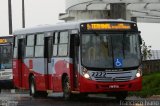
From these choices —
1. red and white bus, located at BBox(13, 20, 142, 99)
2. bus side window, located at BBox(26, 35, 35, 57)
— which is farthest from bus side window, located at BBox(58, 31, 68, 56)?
bus side window, located at BBox(26, 35, 35, 57)

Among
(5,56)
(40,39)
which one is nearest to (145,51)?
(5,56)

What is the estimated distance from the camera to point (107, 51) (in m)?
26.2

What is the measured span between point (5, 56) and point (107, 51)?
16243mm

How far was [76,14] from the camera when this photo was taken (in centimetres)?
5750

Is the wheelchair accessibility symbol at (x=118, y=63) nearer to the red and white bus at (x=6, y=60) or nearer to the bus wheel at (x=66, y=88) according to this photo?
the bus wheel at (x=66, y=88)

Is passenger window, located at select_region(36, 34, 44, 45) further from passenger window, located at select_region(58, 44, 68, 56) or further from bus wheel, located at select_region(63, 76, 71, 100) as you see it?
bus wheel, located at select_region(63, 76, 71, 100)

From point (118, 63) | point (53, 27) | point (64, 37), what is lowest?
point (118, 63)

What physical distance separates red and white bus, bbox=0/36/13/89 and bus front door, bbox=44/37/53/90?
11.5m

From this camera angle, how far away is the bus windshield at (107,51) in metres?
26.0

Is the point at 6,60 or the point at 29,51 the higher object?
the point at 29,51

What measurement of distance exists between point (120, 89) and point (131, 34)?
6.59 feet

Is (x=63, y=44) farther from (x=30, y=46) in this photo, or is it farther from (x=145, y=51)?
(x=145, y=51)

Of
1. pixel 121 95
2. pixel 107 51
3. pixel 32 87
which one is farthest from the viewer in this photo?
pixel 32 87

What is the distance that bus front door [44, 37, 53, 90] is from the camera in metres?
A: 29.5
